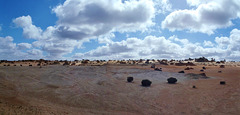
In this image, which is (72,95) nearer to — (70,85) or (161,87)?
(70,85)

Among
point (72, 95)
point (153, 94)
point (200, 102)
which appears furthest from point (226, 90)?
point (72, 95)

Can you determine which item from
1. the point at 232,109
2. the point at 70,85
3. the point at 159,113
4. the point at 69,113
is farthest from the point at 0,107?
the point at 232,109

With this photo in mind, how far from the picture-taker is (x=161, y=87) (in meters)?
20.2

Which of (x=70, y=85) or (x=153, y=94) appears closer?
(x=153, y=94)

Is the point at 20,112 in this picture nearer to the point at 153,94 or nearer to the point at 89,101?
the point at 89,101

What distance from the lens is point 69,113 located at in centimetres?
1277

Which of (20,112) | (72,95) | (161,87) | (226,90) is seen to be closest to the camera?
(20,112)

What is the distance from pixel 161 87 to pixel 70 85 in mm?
9334

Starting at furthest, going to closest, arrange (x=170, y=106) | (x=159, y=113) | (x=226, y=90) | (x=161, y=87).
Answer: (x=161, y=87) < (x=226, y=90) < (x=170, y=106) < (x=159, y=113)

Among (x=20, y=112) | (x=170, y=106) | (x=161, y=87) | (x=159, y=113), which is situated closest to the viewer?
(x=20, y=112)

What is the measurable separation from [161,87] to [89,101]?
26.8 ft

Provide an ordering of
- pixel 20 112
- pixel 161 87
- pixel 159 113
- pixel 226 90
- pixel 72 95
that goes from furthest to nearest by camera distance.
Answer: pixel 161 87, pixel 226 90, pixel 72 95, pixel 159 113, pixel 20 112

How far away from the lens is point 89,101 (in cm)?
1544

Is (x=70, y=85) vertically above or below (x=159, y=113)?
above
